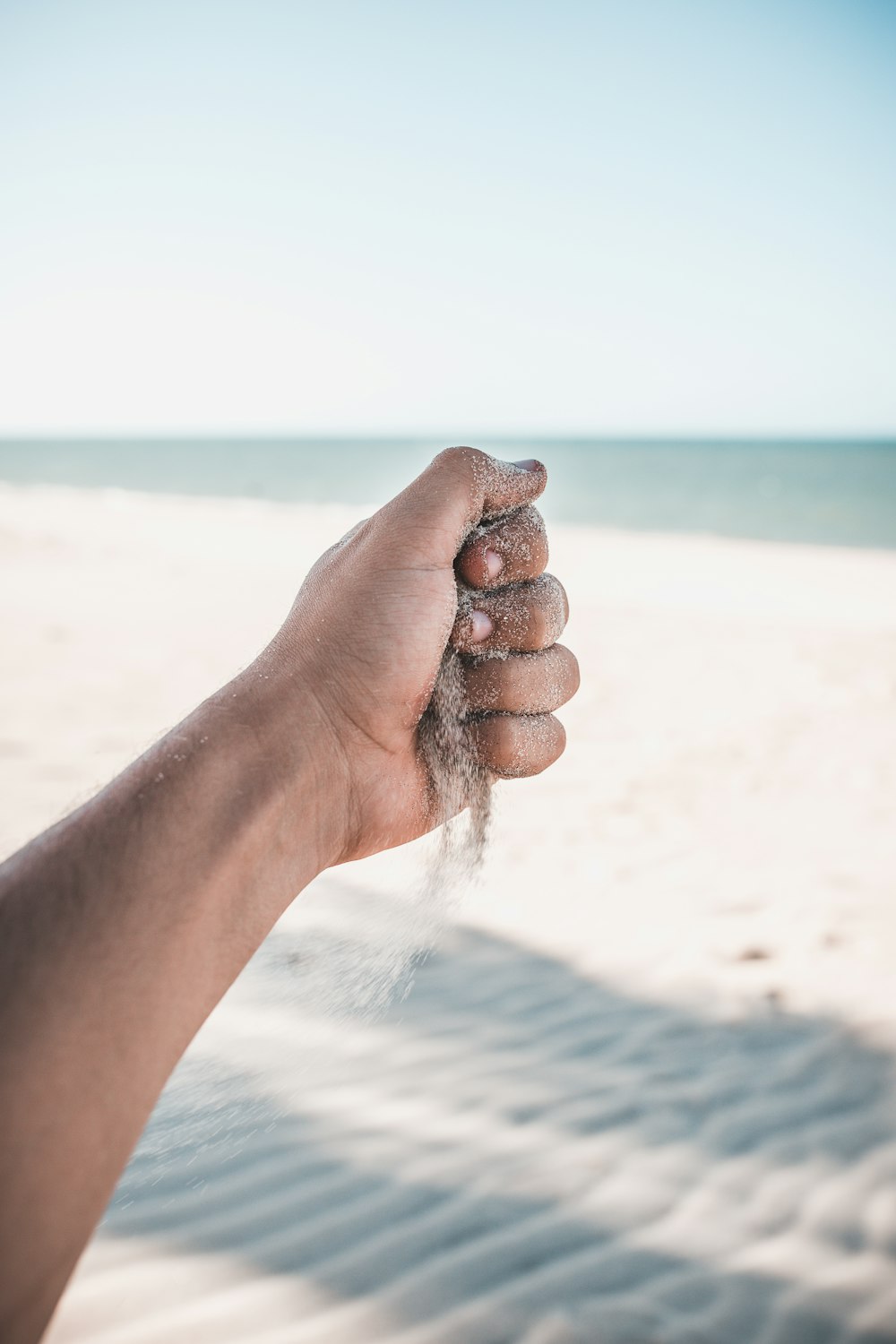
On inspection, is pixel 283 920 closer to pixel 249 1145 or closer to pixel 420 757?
pixel 249 1145

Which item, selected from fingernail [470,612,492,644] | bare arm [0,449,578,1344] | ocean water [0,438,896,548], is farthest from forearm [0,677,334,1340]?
ocean water [0,438,896,548]

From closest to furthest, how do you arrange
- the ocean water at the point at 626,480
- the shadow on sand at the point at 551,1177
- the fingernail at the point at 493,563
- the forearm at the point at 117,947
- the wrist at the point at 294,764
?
1. the forearm at the point at 117,947
2. the wrist at the point at 294,764
3. the shadow on sand at the point at 551,1177
4. the fingernail at the point at 493,563
5. the ocean water at the point at 626,480

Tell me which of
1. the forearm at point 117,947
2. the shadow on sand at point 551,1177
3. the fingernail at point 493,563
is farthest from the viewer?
the fingernail at point 493,563

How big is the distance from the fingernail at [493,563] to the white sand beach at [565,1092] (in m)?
0.55

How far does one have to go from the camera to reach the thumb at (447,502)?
1562 mm

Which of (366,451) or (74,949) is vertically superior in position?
(366,451)

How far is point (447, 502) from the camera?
5.16 ft

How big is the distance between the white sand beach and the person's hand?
0.32 m

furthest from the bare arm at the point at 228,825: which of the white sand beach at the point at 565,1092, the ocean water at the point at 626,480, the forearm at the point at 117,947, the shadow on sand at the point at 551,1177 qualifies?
the ocean water at the point at 626,480

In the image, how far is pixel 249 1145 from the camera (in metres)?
1.82

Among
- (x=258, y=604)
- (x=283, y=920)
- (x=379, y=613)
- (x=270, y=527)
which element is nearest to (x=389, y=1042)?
(x=283, y=920)

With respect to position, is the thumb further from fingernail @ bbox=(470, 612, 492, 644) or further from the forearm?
the forearm

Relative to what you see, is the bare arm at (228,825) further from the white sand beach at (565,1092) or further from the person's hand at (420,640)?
the white sand beach at (565,1092)

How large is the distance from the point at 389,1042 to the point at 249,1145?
437 millimetres
